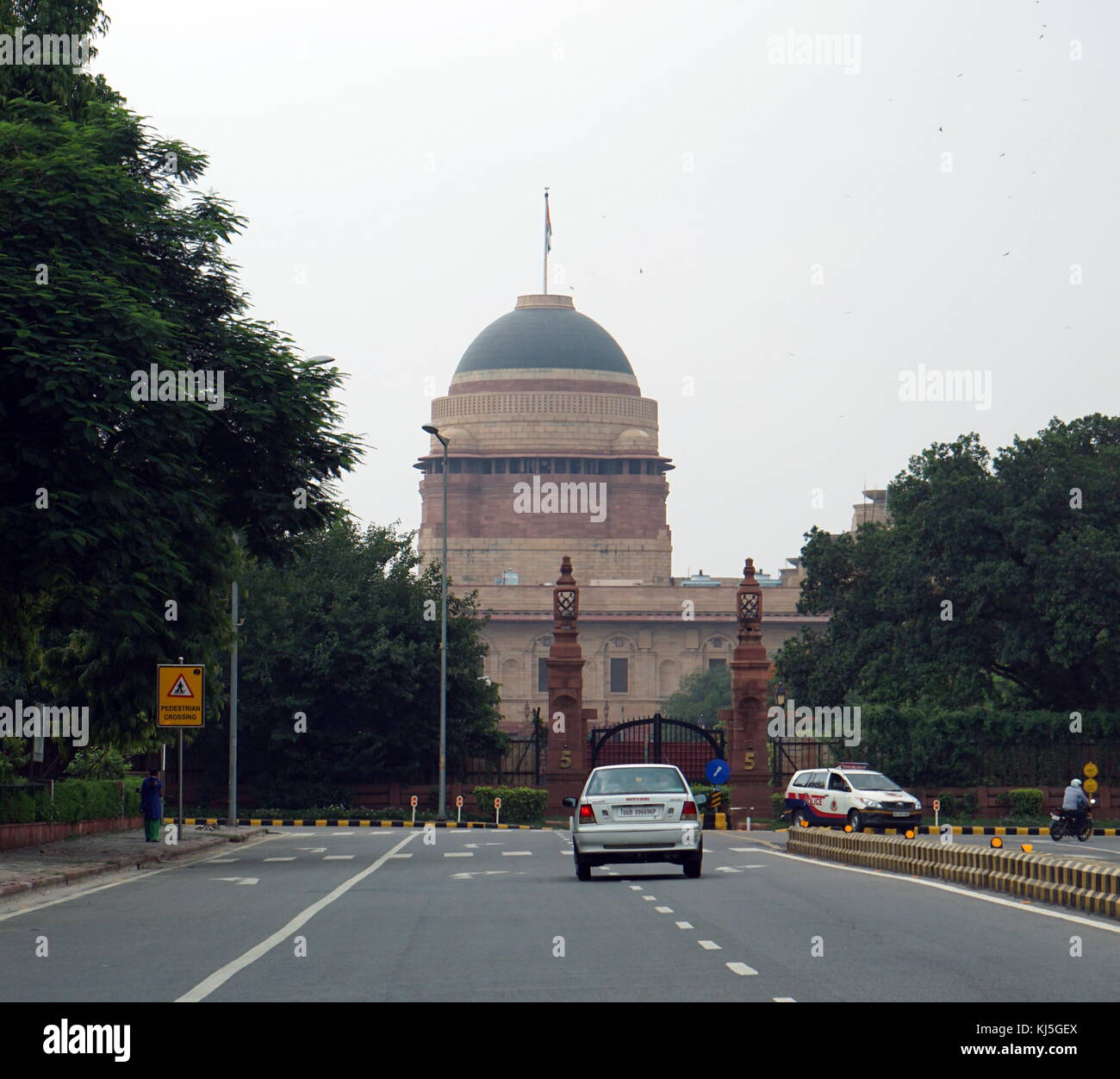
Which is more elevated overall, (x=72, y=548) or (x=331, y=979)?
(x=72, y=548)

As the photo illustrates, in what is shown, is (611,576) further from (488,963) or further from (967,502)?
(488,963)

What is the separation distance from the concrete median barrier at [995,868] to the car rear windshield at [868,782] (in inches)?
370

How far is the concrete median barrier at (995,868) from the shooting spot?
17.0 meters

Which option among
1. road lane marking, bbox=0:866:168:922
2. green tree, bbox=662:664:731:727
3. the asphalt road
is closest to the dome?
green tree, bbox=662:664:731:727

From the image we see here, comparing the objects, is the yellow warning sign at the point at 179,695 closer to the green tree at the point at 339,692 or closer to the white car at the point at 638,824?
the white car at the point at 638,824

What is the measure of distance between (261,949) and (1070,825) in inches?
1086

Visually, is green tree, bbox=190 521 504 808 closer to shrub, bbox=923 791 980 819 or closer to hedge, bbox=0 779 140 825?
hedge, bbox=0 779 140 825

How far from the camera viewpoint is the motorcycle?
38.2m

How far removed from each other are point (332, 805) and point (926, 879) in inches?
1245

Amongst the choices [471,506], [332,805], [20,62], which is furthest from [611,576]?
[20,62]

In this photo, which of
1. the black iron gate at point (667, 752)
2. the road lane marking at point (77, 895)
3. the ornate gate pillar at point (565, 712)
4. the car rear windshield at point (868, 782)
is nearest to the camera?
the road lane marking at point (77, 895)

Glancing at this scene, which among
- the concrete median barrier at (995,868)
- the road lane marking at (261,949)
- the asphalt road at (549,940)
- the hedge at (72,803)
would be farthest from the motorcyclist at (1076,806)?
the hedge at (72,803)

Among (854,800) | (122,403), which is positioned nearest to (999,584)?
(854,800)
